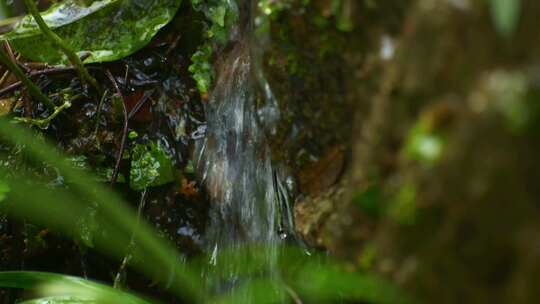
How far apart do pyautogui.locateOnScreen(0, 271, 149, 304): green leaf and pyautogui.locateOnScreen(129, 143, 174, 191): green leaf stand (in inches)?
20.0

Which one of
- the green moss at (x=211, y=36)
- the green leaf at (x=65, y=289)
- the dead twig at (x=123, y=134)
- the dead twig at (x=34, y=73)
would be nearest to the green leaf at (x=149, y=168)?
the dead twig at (x=123, y=134)

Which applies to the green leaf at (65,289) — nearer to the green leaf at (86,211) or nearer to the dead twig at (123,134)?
the green leaf at (86,211)

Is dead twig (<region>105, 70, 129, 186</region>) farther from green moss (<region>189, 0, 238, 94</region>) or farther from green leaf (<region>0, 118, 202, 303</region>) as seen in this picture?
green moss (<region>189, 0, 238, 94</region>)

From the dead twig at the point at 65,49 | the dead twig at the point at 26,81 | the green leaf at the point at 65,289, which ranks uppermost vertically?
the dead twig at the point at 65,49

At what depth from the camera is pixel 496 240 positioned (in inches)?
33.3

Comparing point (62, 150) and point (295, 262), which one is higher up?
point (62, 150)

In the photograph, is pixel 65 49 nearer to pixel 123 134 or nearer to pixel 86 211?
pixel 123 134

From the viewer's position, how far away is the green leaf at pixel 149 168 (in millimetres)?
2033

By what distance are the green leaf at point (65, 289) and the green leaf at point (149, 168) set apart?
0.51 meters

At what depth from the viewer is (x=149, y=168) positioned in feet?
6.72

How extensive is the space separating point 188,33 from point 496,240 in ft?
5.01

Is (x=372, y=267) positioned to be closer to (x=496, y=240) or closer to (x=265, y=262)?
(x=496, y=240)

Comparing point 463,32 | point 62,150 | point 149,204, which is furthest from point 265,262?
point 463,32

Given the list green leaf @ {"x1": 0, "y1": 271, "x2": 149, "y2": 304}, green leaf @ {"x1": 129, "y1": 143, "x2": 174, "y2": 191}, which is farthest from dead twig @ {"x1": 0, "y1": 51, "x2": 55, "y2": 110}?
green leaf @ {"x1": 0, "y1": 271, "x2": 149, "y2": 304}
